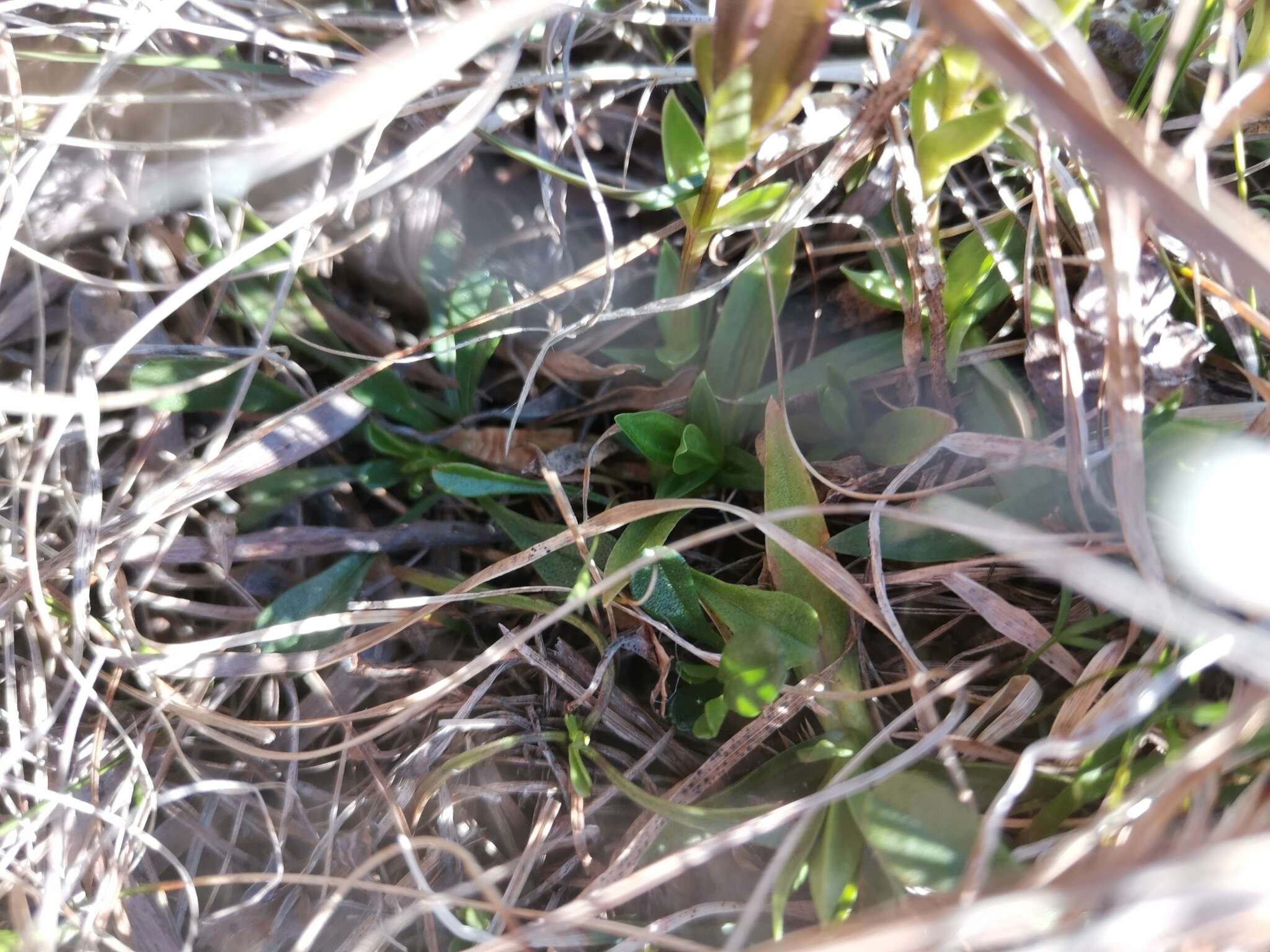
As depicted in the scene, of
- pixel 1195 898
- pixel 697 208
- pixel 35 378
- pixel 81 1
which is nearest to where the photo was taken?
pixel 1195 898

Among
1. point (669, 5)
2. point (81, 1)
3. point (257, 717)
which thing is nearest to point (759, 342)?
point (669, 5)

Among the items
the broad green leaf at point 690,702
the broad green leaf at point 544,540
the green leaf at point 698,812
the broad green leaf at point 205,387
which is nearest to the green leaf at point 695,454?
the broad green leaf at point 544,540

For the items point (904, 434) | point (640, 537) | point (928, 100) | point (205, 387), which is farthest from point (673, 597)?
point (205, 387)

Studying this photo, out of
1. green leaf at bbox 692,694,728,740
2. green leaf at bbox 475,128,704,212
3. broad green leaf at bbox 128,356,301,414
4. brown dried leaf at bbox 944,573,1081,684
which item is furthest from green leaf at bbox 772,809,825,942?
broad green leaf at bbox 128,356,301,414

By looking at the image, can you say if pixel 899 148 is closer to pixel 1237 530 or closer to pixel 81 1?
pixel 1237 530

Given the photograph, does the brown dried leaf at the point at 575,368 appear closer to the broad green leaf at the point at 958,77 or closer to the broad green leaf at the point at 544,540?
the broad green leaf at the point at 544,540

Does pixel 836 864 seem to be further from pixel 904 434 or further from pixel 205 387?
pixel 205 387
